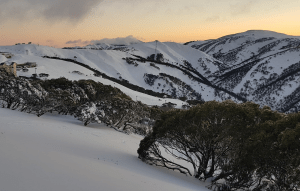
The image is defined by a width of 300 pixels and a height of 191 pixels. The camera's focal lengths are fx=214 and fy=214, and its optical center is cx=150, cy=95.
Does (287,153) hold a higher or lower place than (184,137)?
higher

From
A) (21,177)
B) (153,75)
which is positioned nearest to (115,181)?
(21,177)

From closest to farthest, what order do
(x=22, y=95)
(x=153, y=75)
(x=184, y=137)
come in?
(x=184, y=137), (x=22, y=95), (x=153, y=75)

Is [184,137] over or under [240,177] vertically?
over

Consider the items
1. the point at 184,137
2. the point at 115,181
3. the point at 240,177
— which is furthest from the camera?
the point at 184,137

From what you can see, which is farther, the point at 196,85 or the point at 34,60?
the point at 196,85

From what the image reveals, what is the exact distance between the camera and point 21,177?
19.8 feet

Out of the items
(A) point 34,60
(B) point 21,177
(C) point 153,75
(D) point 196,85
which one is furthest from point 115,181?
(D) point 196,85

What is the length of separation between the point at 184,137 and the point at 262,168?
→ 5.15 metres

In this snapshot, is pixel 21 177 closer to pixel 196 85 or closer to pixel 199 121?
pixel 199 121

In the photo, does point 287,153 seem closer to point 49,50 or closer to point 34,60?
point 34,60

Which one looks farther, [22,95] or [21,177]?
[22,95]

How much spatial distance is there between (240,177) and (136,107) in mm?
19598

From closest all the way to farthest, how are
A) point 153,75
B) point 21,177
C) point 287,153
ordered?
point 21,177 → point 287,153 → point 153,75

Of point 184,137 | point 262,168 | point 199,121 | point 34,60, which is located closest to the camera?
point 262,168
